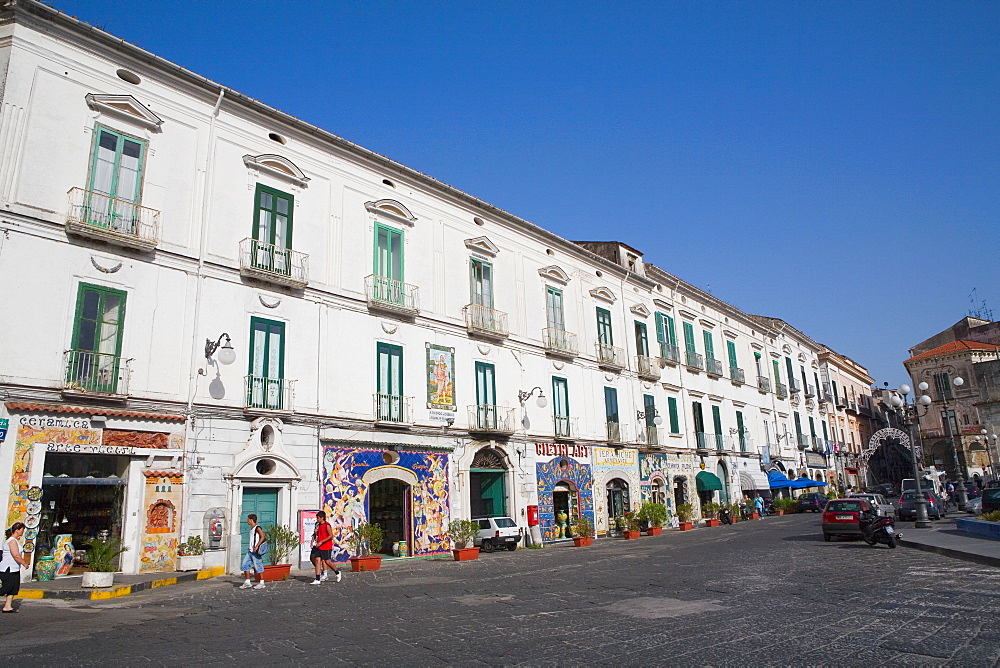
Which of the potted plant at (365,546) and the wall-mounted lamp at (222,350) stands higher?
the wall-mounted lamp at (222,350)

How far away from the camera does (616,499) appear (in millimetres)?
29703

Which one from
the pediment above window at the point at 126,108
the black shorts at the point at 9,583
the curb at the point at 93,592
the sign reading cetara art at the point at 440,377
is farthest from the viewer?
the sign reading cetara art at the point at 440,377

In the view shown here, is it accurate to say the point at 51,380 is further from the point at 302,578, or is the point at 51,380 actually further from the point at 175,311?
the point at 302,578

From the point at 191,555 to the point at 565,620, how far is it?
1029 centimetres

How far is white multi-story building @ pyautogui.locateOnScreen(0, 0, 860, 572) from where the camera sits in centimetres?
1476

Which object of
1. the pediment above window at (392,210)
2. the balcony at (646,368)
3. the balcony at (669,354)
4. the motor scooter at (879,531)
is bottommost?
the motor scooter at (879,531)

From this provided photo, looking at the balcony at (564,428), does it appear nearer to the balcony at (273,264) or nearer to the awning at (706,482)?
the awning at (706,482)

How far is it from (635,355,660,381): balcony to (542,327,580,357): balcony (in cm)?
474

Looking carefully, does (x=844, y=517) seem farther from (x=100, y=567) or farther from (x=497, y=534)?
(x=100, y=567)

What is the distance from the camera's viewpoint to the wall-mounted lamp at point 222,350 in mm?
16578

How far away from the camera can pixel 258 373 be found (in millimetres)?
17891

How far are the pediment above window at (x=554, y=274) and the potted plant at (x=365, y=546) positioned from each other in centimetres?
1264

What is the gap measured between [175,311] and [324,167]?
669 centimetres

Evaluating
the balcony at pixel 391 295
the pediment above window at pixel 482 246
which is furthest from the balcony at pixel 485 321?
the balcony at pixel 391 295
